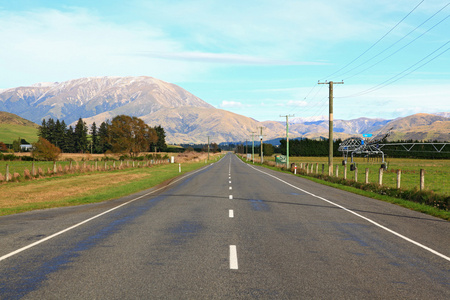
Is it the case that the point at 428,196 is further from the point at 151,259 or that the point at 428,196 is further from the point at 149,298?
the point at 149,298

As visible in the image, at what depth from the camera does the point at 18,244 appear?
28.1 ft

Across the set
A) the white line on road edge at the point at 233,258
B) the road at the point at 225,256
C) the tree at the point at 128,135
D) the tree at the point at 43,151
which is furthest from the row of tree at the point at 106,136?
the white line on road edge at the point at 233,258

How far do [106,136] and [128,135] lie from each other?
39.7 meters

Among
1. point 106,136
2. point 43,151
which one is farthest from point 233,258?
point 106,136

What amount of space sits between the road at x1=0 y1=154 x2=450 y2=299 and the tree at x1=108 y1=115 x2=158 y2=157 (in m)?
94.4

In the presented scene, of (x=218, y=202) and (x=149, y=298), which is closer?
(x=149, y=298)

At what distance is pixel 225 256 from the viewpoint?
7406mm

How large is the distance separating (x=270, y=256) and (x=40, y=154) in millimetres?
87894

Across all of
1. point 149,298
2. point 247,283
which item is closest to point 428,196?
point 247,283

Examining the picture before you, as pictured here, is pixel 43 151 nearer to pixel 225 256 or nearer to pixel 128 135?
pixel 128 135

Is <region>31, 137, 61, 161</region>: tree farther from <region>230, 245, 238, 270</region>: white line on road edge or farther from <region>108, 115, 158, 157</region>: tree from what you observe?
<region>230, 245, 238, 270</region>: white line on road edge

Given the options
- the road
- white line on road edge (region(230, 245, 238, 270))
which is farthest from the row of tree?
white line on road edge (region(230, 245, 238, 270))

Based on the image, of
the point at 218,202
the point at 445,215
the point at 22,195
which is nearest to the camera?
the point at 445,215

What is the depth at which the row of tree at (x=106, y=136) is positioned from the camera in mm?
106375
